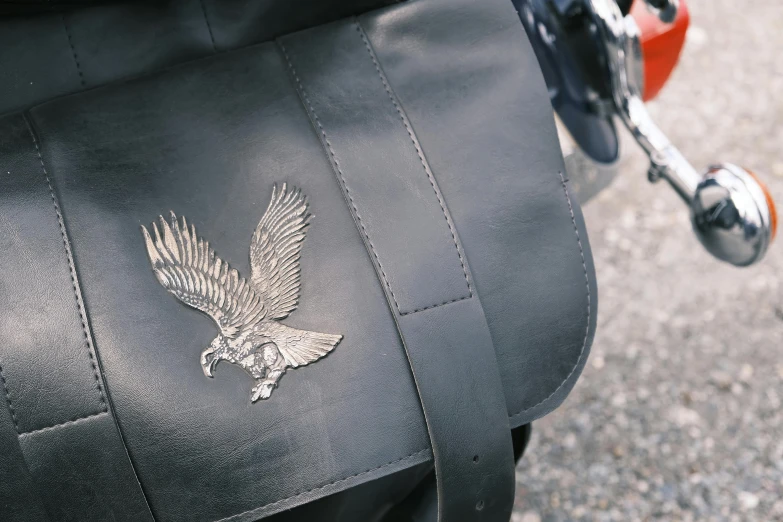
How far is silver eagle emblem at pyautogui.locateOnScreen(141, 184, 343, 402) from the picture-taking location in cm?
73

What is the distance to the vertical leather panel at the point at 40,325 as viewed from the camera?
70 centimetres

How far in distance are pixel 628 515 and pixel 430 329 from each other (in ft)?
2.34

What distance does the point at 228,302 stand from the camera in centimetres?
74

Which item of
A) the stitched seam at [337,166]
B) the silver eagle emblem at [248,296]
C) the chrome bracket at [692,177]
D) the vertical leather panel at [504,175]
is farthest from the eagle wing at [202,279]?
the chrome bracket at [692,177]

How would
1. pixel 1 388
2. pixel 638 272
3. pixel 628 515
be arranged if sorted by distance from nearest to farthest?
pixel 1 388
pixel 628 515
pixel 638 272

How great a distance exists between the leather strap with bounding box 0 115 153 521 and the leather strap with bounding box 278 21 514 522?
0.87 feet

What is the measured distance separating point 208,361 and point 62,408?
13cm

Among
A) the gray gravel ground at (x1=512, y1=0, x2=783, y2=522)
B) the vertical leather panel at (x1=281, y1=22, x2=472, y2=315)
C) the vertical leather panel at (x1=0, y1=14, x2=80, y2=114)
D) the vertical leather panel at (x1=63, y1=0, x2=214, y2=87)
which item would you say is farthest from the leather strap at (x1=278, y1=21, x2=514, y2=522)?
the gray gravel ground at (x1=512, y1=0, x2=783, y2=522)

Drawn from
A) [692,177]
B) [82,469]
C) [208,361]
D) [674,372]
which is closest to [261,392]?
[208,361]

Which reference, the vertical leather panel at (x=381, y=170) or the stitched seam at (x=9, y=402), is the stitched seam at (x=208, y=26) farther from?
the stitched seam at (x=9, y=402)

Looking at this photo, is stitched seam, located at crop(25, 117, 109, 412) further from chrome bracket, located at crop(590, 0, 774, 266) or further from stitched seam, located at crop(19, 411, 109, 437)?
chrome bracket, located at crop(590, 0, 774, 266)

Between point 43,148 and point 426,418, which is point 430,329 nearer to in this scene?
point 426,418

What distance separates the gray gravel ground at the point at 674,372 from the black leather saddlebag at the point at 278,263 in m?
0.54

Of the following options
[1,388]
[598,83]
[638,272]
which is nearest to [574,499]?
[638,272]
